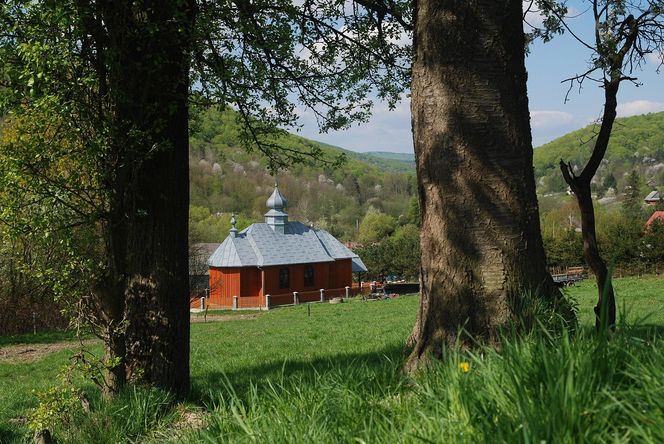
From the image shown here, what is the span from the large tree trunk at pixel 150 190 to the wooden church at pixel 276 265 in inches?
1799

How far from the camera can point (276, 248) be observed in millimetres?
54969

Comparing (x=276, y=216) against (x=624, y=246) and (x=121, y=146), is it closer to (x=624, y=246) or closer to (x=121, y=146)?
(x=624, y=246)

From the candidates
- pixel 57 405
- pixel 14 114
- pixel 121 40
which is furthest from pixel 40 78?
pixel 57 405

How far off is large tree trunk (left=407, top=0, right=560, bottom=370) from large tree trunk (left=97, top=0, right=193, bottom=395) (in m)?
2.77

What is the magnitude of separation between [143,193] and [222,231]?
99.4 metres

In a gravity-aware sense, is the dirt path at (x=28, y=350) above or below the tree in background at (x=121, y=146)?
below

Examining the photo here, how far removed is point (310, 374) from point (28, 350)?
17.3 m

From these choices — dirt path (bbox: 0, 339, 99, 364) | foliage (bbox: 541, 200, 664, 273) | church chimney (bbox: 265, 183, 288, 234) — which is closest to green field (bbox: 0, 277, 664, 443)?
dirt path (bbox: 0, 339, 99, 364)

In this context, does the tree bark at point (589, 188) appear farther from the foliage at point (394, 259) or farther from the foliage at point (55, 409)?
the foliage at point (394, 259)

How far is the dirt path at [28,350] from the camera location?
1718 cm

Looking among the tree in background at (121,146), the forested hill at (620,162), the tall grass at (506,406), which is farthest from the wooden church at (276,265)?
the forested hill at (620,162)

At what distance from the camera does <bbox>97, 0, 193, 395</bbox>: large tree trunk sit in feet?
20.3

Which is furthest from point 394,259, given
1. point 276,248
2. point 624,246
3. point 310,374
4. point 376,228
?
point 310,374

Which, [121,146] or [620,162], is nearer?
[121,146]
